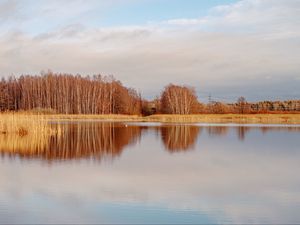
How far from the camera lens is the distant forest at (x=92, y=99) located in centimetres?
4319

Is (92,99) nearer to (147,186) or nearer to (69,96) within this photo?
(69,96)

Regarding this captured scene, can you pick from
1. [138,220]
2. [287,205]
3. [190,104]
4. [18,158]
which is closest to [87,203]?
[138,220]

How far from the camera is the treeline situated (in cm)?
4447

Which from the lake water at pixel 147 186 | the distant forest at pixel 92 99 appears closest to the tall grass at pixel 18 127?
the lake water at pixel 147 186

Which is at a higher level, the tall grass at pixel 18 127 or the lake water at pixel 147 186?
the tall grass at pixel 18 127

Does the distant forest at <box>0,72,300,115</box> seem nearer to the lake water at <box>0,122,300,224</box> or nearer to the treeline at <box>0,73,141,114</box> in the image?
the treeline at <box>0,73,141,114</box>

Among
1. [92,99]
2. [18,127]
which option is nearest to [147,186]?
[18,127]

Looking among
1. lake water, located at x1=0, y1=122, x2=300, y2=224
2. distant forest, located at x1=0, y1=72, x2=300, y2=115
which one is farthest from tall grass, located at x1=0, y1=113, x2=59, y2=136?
distant forest, located at x1=0, y1=72, x2=300, y2=115

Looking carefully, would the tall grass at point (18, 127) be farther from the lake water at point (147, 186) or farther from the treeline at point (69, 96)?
the treeline at point (69, 96)

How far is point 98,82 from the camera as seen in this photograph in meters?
48.6

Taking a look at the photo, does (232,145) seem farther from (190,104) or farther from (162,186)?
(190,104)

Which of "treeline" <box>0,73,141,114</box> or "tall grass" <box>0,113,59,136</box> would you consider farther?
"treeline" <box>0,73,141,114</box>

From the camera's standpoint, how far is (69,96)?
150 ft

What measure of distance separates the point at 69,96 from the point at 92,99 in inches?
113
